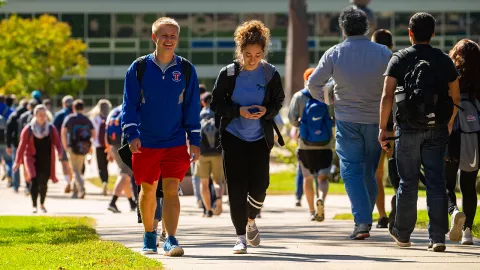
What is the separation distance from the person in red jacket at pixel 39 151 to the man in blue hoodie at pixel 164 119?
887 cm

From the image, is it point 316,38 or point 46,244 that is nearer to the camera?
point 46,244

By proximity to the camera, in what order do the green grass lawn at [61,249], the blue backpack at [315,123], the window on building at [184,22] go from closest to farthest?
1. the green grass lawn at [61,249]
2. the blue backpack at [315,123]
3. the window on building at [184,22]

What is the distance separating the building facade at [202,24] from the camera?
6500cm

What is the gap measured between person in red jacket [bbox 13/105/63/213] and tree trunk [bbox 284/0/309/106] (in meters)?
20.8

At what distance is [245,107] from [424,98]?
1.46 m

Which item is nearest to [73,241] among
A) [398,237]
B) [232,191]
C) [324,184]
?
[232,191]

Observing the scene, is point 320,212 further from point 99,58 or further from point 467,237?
point 99,58

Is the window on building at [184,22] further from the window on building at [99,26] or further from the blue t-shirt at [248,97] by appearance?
the blue t-shirt at [248,97]

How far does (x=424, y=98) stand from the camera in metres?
10.1

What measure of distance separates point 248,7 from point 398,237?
187ft

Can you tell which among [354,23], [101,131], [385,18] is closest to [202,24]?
[385,18]

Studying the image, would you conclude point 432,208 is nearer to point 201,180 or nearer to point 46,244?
point 46,244

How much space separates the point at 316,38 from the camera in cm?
6488

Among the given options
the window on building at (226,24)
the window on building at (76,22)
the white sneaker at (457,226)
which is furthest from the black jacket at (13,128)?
the window on building at (76,22)
